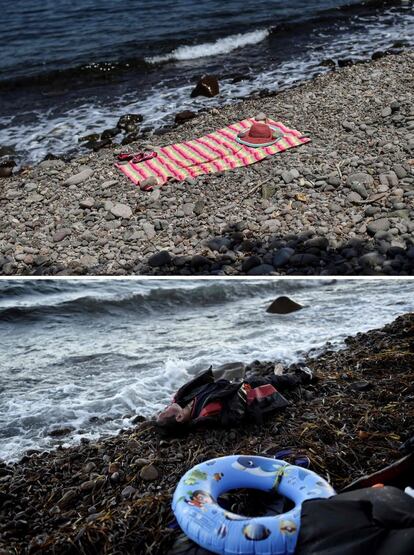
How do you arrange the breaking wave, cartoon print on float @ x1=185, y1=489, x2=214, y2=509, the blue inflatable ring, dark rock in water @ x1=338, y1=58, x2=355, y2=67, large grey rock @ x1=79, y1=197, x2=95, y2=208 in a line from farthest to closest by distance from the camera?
dark rock in water @ x1=338, y1=58, x2=355, y2=67, the breaking wave, large grey rock @ x1=79, y1=197, x2=95, y2=208, cartoon print on float @ x1=185, y1=489, x2=214, y2=509, the blue inflatable ring

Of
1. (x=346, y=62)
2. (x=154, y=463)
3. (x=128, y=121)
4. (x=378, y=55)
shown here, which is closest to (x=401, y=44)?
(x=378, y=55)

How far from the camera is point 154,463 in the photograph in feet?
14.2

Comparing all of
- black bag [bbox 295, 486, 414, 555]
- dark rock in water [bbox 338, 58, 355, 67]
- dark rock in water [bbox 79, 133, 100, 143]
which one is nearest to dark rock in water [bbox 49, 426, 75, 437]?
black bag [bbox 295, 486, 414, 555]

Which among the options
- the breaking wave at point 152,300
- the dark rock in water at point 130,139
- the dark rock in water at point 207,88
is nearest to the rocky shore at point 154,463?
the breaking wave at point 152,300

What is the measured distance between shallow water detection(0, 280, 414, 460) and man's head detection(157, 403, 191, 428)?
1.85 ft

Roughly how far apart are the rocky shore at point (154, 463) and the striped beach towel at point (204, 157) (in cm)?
328

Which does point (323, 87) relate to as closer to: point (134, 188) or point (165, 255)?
point (134, 188)

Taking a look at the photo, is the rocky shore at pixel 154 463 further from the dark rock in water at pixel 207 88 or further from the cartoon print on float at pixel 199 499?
the dark rock in water at pixel 207 88

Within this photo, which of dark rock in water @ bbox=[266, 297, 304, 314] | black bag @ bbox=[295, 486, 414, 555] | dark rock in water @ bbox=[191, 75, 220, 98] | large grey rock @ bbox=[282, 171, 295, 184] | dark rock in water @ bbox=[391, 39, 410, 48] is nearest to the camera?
black bag @ bbox=[295, 486, 414, 555]

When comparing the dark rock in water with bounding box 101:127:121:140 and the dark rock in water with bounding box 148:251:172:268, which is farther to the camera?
the dark rock in water with bounding box 101:127:121:140

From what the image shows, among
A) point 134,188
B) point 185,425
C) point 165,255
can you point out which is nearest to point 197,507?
point 185,425

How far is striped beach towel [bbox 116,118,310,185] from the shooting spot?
7.82 meters

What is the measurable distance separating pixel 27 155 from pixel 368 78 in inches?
207

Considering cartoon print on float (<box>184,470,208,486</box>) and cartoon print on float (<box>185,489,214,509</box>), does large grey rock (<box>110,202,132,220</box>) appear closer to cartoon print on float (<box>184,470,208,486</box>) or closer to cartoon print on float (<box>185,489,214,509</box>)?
cartoon print on float (<box>184,470,208,486</box>)
